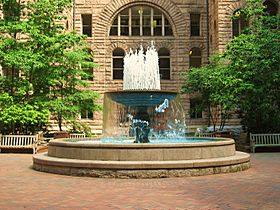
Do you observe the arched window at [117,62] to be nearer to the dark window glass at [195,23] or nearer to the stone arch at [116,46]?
the stone arch at [116,46]

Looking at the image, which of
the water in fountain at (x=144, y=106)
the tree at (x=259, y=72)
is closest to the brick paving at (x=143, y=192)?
the water in fountain at (x=144, y=106)

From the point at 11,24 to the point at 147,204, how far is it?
646 inches

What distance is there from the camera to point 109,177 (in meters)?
10.8

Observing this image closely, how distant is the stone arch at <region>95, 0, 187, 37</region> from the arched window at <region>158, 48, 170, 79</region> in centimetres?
169

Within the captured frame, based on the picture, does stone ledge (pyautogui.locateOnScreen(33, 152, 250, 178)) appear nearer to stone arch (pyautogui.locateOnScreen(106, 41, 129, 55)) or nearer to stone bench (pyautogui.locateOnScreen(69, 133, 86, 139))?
stone bench (pyautogui.locateOnScreen(69, 133, 86, 139))

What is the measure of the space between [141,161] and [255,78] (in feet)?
37.6

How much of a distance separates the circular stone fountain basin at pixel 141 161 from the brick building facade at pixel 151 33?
66.1 ft

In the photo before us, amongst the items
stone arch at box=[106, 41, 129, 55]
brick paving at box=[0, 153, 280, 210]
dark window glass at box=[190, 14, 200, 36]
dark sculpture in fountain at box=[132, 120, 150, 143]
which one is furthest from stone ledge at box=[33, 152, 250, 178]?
dark window glass at box=[190, 14, 200, 36]

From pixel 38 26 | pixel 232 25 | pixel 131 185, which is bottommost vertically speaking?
pixel 131 185

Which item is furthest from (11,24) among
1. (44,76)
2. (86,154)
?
(86,154)

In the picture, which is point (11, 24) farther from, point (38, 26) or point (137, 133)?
point (137, 133)

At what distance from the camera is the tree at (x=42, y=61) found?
20.5 meters

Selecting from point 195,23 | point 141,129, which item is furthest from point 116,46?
point 141,129

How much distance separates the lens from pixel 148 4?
33.6 m
